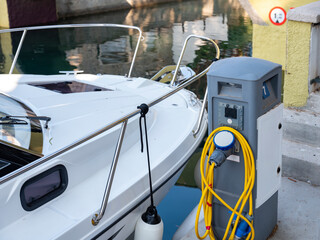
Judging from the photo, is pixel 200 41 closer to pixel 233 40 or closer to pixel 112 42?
pixel 233 40

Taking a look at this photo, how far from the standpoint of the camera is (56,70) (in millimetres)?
9102

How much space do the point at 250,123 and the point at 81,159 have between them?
1.12 metres

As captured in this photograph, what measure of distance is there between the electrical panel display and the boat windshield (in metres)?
1.14

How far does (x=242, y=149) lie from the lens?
240cm

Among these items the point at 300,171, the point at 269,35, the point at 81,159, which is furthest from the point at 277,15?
the point at 81,159

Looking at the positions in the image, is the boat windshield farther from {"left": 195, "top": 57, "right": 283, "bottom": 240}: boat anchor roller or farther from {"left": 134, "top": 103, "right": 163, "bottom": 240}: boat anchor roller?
{"left": 195, "top": 57, "right": 283, "bottom": 240}: boat anchor roller

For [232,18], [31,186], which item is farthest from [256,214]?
[232,18]

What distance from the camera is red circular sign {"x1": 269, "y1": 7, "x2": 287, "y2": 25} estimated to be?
307 inches

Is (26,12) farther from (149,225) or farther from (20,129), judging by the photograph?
(149,225)

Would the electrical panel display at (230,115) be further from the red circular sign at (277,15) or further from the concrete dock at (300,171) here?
the red circular sign at (277,15)

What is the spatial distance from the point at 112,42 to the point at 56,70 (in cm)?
278

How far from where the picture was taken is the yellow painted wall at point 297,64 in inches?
126

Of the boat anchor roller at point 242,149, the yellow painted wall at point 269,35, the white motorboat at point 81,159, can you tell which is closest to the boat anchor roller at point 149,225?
the white motorboat at point 81,159

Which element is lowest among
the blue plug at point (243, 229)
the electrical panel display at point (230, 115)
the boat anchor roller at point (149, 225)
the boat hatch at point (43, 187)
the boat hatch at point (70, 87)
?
the boat anchor roller at point (149, 225)
